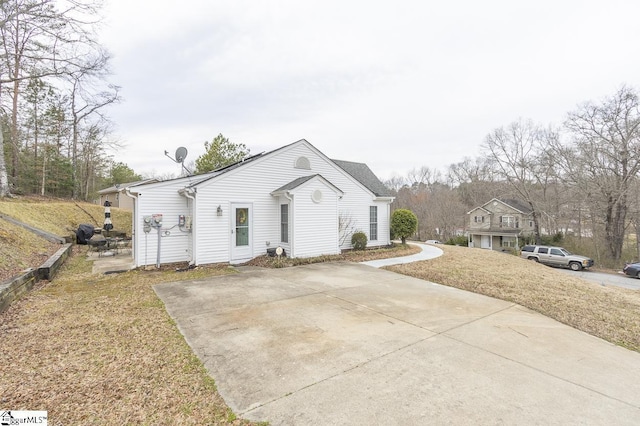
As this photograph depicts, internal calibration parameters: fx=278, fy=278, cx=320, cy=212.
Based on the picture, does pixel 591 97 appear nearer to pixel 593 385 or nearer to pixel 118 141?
pixel 593 385

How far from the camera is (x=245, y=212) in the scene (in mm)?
10078

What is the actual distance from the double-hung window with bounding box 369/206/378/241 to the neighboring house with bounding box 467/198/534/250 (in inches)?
1013

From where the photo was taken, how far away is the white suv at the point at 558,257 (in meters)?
19.8

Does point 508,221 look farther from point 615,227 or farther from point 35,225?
point 35,225

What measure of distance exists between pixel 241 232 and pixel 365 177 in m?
8.43

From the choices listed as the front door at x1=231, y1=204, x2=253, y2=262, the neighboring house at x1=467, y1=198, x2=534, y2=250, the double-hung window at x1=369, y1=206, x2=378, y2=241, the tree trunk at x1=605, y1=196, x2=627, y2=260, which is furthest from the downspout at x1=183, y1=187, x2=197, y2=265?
the neighboring house at x1=467, y1=198, x2=534, y2=250

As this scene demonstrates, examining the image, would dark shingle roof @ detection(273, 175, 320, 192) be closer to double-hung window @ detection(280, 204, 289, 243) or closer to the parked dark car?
double-hung window @ detection(280, 204, 289, 243)

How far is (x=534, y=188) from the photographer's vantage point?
1162 inches

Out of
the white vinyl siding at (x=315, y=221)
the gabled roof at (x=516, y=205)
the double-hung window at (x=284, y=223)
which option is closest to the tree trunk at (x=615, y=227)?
the gabled roof at (x=516, y=205)

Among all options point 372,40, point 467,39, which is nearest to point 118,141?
point 372,40

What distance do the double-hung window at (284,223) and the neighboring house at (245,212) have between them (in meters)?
0.04

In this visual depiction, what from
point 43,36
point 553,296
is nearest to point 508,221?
point 553,296

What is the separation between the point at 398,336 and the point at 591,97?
27830 millimetres

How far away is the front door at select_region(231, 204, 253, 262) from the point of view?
9.75 meters
